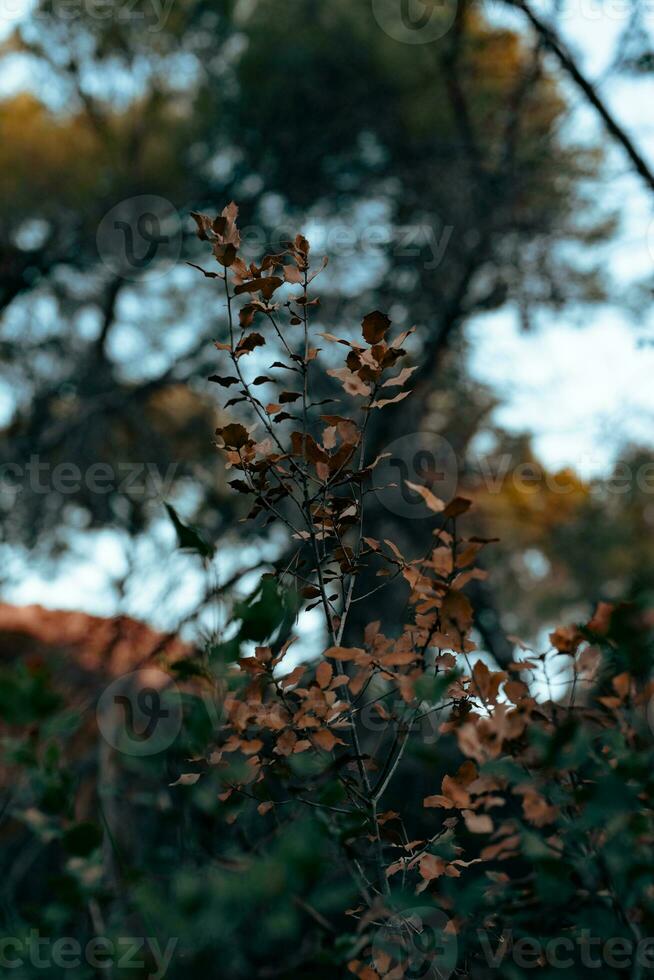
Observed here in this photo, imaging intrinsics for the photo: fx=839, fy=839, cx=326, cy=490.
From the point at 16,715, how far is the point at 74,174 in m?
8.17

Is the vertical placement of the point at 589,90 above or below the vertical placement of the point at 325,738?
above

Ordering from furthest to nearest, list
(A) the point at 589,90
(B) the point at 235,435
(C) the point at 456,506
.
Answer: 1. (A) the point at 589,90
2. (B) the point at 235,435
3. (C) the point at 456,506

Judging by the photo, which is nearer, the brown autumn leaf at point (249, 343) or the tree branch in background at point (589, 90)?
the brown autumn leaf at point (249, 343)

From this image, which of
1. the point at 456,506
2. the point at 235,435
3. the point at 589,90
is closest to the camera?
the point at 456,506

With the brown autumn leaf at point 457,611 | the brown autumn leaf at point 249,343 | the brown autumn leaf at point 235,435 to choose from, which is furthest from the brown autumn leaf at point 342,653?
the brown autumn leaf at point 249,343

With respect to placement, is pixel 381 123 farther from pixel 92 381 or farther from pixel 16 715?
pixel 16 715

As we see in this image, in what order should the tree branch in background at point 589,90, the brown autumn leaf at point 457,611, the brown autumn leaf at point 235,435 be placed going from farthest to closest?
the tree branch in background at point 589,90 < the brown autumn leaf at point 235,435 < the brown autumn leaf at point 457,611

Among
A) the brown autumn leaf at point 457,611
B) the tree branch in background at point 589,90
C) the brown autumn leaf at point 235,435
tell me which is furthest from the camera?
the tree branch in background at point 589,90

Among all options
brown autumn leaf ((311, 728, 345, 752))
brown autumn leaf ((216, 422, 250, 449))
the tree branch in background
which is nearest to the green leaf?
brown autumn leaf ((216, 422, 250, 449))

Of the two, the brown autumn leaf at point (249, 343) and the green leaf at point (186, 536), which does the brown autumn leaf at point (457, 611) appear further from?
the brown autumn leaf at point (249, 343)

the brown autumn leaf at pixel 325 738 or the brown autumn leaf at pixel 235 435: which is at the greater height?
the brown autumn leaf at pixel 235 435

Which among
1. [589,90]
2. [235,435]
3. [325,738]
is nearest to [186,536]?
[235,435]

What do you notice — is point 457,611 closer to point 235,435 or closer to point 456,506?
point 456,506

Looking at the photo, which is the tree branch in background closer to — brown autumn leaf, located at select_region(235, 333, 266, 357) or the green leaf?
brown autumn leaf, located at select_region(235, 333, 266, 357)
